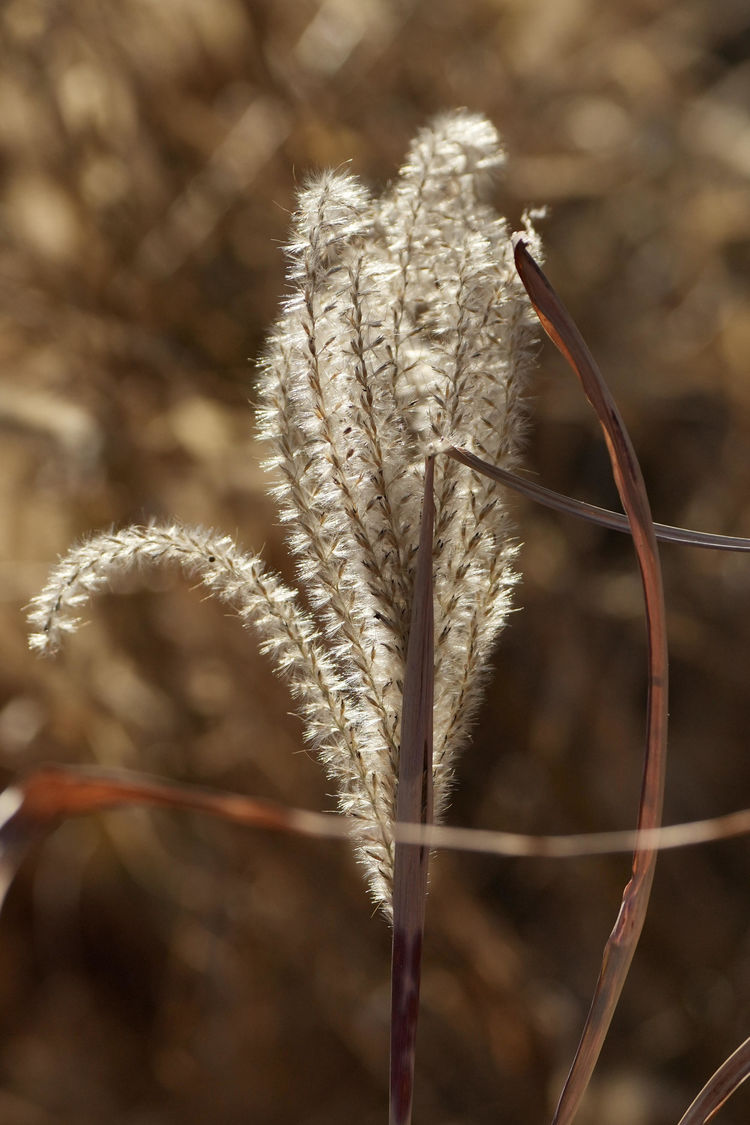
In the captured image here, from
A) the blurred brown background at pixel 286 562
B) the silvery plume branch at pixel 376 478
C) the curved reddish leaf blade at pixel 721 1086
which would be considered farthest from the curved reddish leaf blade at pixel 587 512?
the blurred brown background at pixel 286 562

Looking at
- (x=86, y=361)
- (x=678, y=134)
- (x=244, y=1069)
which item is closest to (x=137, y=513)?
(x=86, y=361)

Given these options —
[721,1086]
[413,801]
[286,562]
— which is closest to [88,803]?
[413,801]

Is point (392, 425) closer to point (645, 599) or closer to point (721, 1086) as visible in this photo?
point (645, 599)

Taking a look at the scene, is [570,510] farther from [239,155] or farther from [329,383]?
[239,155]

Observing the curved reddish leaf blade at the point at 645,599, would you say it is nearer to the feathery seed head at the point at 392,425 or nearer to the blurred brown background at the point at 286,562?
the feathery seed head at the point at 392,425

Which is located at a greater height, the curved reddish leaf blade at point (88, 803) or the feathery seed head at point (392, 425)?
the feathery seed head at point (392, 425)

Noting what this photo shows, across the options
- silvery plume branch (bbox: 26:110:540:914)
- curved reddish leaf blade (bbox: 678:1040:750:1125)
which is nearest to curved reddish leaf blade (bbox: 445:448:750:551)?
silvery plume branch (bbox: 26:110:540:914)

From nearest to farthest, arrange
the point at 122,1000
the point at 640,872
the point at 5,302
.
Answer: the point at 640,872 → the point at 5,302 → the point at 122,1000
